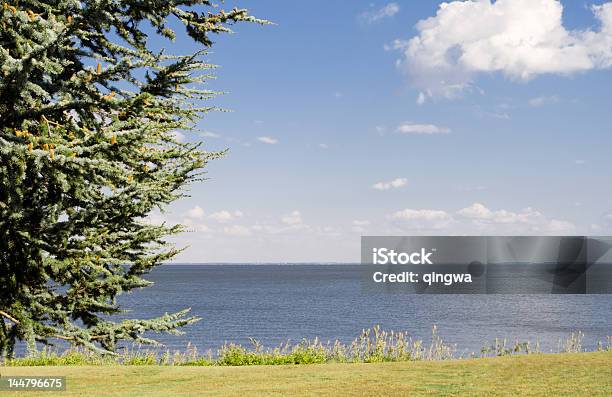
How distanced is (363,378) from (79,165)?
9.55 metres

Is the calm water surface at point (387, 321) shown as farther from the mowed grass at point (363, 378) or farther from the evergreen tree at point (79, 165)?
the evergreen tree at point (79, 165)

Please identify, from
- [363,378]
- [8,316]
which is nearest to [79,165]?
[8,316]

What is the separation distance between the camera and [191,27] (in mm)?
9969

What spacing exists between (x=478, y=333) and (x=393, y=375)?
41.5 meters

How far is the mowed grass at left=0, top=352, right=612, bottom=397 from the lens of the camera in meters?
12.9

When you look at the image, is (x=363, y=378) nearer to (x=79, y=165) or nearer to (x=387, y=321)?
(x=79, y=165)

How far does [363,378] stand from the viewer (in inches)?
569

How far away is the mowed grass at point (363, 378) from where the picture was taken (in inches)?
507

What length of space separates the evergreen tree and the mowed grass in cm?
501

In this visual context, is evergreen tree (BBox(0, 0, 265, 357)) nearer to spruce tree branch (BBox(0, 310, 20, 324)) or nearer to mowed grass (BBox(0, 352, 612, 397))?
spruce tree branch (BBox(0, 310, 20, 324))

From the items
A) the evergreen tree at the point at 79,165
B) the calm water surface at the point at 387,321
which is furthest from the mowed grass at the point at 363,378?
the calm water surface at the point at 387,321

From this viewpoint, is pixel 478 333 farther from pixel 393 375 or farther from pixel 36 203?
pixel 36 203

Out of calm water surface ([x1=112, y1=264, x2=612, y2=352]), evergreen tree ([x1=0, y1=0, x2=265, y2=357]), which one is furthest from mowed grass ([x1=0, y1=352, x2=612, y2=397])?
calm water surface ([x1=112, y1=264, x2=612, y2=352])

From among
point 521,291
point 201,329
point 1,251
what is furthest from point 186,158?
point 521,291
